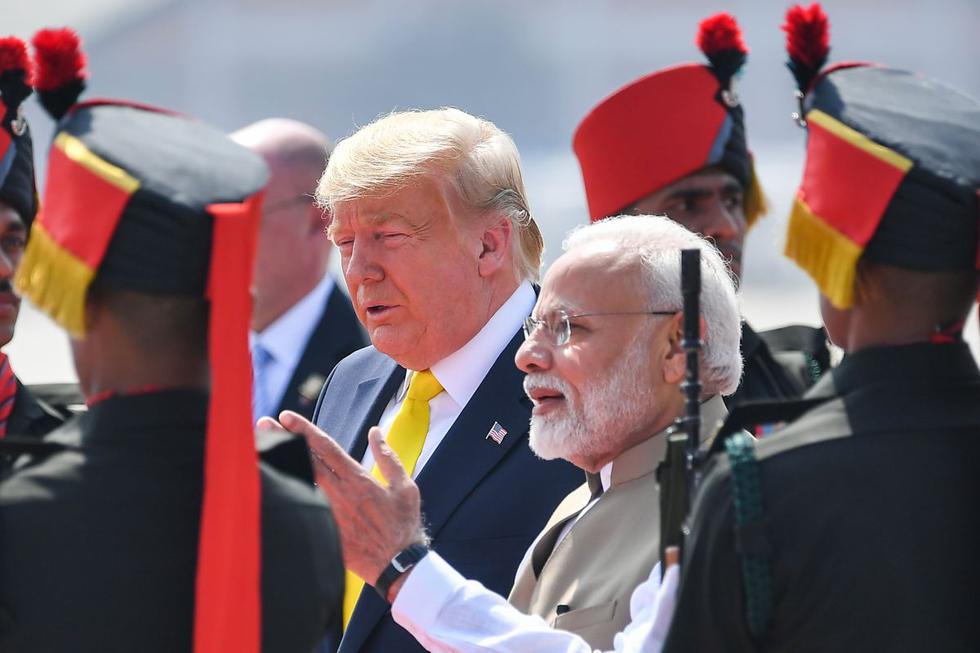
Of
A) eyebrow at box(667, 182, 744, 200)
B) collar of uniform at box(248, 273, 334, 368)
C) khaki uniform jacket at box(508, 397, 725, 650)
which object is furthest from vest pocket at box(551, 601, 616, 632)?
collar of uniform at box(248, 273, 334, 368)

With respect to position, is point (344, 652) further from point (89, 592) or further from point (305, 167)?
point (305, 167)

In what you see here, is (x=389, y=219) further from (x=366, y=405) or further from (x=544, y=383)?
(x=544, y=383)

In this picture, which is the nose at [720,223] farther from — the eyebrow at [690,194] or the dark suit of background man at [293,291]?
the dark suit of background man at [293,291]

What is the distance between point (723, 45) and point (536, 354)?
202 centimetres

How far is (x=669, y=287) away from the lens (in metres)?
3.31

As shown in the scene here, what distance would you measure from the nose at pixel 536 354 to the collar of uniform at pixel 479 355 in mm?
486

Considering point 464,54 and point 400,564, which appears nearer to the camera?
point 400,564

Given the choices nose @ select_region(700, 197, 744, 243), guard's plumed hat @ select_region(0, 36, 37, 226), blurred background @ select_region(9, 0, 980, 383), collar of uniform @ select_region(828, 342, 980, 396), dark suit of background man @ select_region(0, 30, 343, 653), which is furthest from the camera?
blurred background @ select_region(9, 0, 980, 383)

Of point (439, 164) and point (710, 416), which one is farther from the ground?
point (439, 164)

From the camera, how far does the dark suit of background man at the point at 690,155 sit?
195 inches

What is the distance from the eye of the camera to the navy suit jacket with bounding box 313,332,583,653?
3555 mm

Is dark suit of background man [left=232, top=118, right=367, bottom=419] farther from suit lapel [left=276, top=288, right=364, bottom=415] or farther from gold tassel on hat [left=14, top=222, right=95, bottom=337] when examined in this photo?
gold tassel on hat [left=14, top=222, right=95, bottom=337]

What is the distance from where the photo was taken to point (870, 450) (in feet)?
8.40

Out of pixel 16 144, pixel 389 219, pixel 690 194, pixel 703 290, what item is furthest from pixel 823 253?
pixel 690 194
